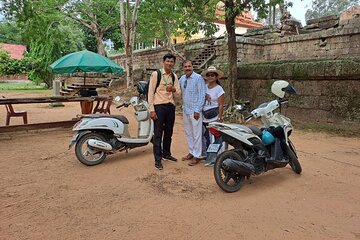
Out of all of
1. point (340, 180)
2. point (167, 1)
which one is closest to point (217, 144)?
point (340, 180)

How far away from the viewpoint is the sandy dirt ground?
2.79m

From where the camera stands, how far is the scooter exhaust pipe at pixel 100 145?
15.3 feet

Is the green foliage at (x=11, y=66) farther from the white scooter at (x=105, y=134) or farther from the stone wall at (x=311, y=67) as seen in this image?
the white scooter at (x=105, y=134)

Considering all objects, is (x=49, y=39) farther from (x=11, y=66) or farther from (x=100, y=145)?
(x=100, y=145)

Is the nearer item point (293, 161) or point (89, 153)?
point (293, 161)

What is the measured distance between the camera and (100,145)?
186 inches

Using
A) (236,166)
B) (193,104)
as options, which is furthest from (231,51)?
(236,166)

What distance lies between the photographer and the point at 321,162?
4988 mm

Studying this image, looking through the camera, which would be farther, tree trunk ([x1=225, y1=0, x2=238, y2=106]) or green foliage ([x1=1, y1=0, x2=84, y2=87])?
green foliage ([x1=1, y1=0, x2=84, y2=87])

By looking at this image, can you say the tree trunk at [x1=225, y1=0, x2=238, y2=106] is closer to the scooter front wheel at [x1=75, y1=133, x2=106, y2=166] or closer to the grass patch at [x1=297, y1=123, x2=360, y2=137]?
the grass patch at [x1=297, y1=123, x2=360, y2=137]

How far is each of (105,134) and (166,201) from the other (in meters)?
1.94

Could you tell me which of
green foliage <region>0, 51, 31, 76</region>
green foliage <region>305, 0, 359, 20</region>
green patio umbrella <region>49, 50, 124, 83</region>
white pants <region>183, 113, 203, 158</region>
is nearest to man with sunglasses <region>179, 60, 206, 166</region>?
white pants <region>183, 113, 203, 158</region>

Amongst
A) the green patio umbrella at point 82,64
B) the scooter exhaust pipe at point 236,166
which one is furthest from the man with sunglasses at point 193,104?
the green patio umbrella at point 82,64

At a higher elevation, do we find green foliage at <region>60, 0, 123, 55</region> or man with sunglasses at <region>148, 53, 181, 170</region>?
green foliage at <region>60, 0, 123, 55</region>
